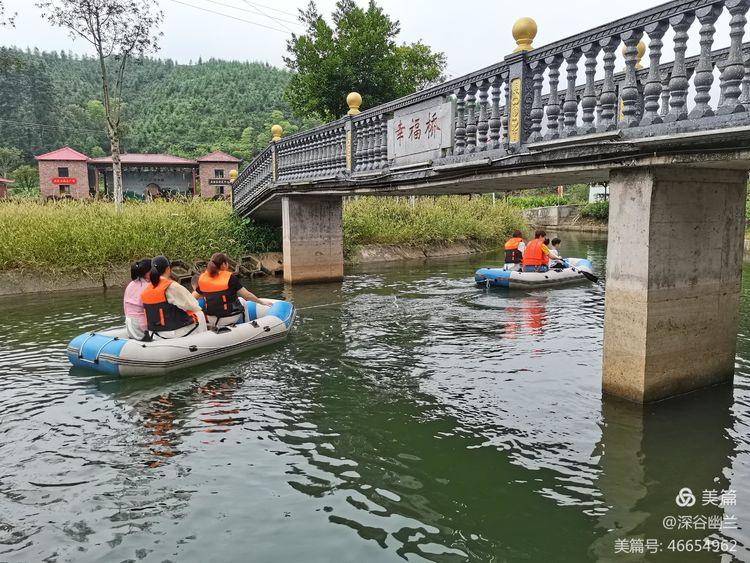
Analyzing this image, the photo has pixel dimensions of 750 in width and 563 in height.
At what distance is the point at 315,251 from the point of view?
1722 cm

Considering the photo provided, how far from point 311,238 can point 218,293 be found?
310 inches

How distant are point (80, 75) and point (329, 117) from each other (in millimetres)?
91285

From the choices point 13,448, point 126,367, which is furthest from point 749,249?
point 13,448

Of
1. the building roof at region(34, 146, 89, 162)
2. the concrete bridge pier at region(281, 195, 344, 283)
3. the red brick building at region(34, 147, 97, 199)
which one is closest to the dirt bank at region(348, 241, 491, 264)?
the concrete bridge pier at region(281, 195, 344, 283)

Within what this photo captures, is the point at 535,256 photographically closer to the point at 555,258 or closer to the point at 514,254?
the point at 555,258

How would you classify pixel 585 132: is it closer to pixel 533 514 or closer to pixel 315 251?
pixel 533 514

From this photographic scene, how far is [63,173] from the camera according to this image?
38.6 meters

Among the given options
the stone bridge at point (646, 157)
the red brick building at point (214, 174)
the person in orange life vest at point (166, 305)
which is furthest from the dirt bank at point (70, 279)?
the red brick building at point (214, 174)

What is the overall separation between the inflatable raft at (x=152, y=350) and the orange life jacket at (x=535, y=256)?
890 centimetres

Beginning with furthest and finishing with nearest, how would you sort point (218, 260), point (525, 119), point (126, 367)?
point (218, 260), point (126, 367), point (525, 119)

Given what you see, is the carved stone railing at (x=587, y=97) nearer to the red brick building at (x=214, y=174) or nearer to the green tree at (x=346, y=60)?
the green tree at (x=346, y=60)

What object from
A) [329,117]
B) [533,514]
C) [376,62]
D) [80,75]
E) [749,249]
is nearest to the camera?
[533,514]

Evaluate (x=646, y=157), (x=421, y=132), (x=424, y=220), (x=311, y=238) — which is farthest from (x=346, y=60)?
(x=646, y=157)

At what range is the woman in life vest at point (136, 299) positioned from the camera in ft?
27.7
